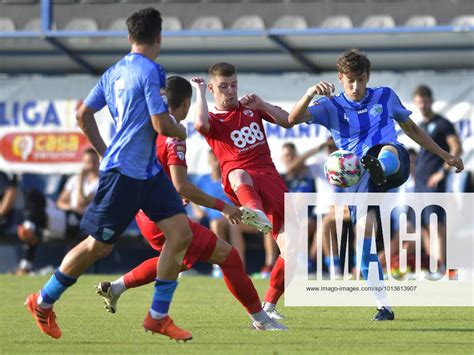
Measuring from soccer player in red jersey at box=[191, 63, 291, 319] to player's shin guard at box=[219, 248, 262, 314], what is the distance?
43.2 inches

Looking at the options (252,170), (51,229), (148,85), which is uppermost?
(148,85)

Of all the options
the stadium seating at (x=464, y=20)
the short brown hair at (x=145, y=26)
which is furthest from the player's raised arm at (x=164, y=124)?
the stadium seating at (x=464, y=20)

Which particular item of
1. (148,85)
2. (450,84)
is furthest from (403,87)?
(148,85)

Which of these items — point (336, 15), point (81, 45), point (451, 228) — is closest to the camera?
point (451, 228)

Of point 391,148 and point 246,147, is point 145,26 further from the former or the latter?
point 391,148

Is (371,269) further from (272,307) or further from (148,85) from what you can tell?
(148,85)

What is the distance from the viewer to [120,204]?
7.65 metres

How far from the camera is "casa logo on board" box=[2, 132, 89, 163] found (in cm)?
1784

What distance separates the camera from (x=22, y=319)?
384 inches

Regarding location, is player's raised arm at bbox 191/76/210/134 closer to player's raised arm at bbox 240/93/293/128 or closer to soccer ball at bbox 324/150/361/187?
player's raised arm at bbox 240/93/293/128

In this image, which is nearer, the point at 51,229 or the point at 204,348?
the point at 204,348

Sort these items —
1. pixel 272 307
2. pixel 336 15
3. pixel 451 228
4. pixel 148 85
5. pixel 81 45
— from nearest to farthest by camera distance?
pixel 148 85, pixel 272 307, pixel 451 228, pixel 81 45, pixel 336 15

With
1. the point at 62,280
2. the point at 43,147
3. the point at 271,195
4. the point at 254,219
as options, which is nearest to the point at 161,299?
the point at 62,280

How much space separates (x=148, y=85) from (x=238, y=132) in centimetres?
243
